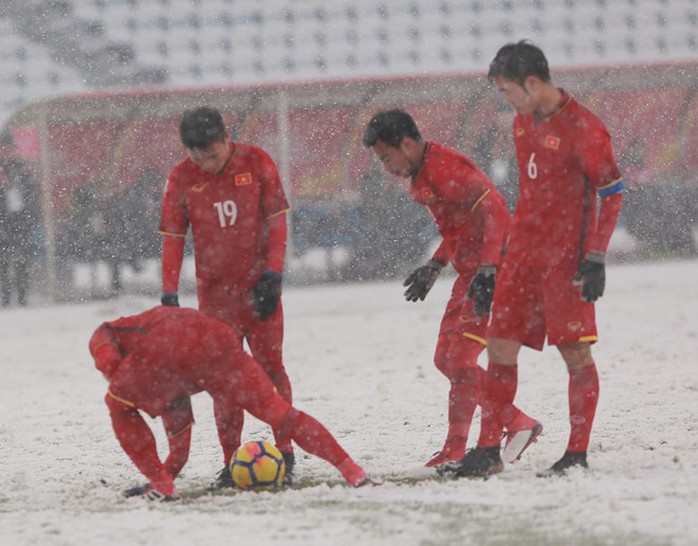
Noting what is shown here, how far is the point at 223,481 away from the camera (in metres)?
4.58

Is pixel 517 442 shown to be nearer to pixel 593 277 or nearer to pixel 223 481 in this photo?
pixel 593 277

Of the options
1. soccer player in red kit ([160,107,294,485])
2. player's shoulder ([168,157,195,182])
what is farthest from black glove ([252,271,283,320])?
player's shoulder ([168,157,195,182])

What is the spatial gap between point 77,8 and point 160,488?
18333 mm

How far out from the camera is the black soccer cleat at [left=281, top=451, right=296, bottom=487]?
4555 millimetres

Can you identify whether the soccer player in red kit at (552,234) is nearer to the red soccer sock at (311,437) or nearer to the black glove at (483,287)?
the black glove at (483,287)

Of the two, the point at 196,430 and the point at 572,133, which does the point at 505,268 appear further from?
the point at 196,430

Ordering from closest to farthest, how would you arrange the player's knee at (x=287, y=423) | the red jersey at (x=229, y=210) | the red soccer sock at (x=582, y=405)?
the player's knee at (x=287, y=423) → the red soccer sock at (x=582, y=405) → the red jersey at (x=229, y=210)

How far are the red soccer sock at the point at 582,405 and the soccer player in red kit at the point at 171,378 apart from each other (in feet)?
2.42

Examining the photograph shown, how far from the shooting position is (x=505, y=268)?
176 inches

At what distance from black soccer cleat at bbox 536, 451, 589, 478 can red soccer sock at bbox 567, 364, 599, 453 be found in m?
0.02

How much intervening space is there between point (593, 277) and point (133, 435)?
62.7 inches

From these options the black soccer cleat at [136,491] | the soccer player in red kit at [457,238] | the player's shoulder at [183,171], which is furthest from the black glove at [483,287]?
the black soccer cleat at [136,491]

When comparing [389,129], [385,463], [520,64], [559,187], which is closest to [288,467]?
[385,463]

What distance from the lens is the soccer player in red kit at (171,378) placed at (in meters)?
4.16
